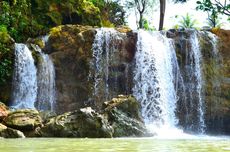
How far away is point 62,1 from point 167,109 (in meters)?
10.4

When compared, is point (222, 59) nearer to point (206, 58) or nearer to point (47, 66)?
point (206, 58)

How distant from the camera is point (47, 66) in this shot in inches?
842

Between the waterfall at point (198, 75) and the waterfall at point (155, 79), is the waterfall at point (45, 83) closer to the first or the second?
the waterfall at point (155, 79)

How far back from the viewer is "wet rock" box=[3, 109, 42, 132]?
1369cm

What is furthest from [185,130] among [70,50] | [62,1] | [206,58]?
[62,1]

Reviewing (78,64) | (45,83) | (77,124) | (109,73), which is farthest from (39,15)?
(77,124)

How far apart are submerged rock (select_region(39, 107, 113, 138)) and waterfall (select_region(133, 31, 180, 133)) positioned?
20.8 feet

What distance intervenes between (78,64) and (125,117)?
7313 millimetres

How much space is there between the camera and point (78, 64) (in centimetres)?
2186

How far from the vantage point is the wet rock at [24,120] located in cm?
1369

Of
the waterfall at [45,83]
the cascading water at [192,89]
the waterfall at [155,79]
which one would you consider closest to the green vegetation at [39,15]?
the waterfall at [45,83]

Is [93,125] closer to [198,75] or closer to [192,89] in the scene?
[192,89]

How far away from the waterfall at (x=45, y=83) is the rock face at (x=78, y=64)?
27 centimetres

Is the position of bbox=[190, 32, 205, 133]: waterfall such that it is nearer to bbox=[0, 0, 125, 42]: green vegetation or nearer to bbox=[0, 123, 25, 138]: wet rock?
bbox=[0, 0, 125, 42]: green vegetation
